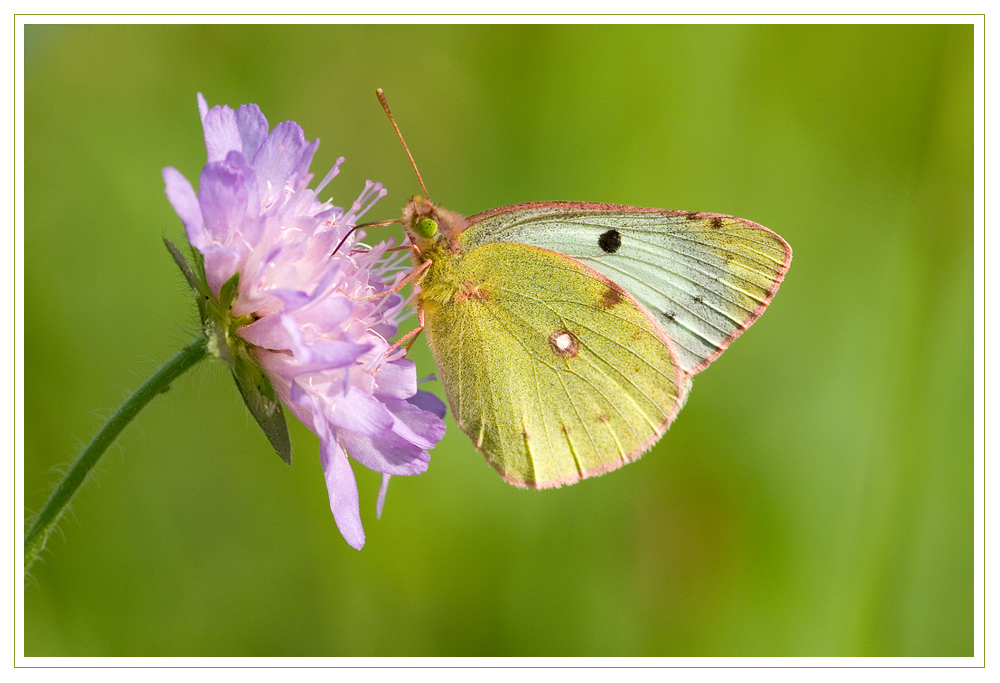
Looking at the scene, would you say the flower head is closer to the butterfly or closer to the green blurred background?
the butterfly

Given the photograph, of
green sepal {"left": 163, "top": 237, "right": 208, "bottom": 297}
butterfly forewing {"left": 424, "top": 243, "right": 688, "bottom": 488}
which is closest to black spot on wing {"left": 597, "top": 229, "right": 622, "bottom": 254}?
butterfly forewing {"left": 424, "top": 243, "right": 688, "bottom": 488}

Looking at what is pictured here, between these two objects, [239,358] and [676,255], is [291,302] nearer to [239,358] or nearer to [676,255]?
[239,358]

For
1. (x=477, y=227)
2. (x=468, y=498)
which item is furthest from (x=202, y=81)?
(x=468, y=498)

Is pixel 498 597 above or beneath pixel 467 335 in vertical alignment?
Answer: beneath

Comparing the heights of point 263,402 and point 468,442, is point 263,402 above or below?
above

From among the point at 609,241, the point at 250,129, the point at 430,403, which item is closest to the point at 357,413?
the point at 430,403

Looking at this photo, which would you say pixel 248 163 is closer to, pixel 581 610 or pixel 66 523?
pixel 66 523
